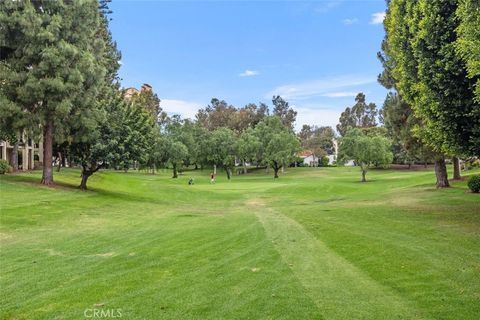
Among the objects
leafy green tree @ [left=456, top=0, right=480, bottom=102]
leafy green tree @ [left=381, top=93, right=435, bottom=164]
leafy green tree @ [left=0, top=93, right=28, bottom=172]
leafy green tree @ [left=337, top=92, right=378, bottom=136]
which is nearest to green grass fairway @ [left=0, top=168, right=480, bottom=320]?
leafy green tree @ [left=456, top=0, right=480, bottom=102]

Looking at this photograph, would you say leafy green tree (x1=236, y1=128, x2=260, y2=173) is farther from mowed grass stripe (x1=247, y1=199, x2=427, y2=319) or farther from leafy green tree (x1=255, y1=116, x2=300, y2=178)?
mowed grass stripe (x1=247, y1=199, x2=427, y2=319)

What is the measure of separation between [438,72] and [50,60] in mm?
20639

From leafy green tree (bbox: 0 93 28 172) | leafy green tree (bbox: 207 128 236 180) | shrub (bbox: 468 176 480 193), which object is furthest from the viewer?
leafy green tree (bbox: 207 128 236 180)

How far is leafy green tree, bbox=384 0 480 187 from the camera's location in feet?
42.7

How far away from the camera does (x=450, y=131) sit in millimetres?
14539

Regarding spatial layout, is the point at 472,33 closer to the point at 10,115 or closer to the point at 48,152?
the point at 10,115

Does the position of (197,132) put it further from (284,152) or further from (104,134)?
(104,134)

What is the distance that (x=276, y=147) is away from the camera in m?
68.6

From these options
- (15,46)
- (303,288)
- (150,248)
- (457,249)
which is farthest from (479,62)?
(15,46)

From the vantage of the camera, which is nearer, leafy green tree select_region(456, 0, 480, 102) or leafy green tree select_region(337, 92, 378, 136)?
leafy green tree select_region(456, 0, 480, 102)

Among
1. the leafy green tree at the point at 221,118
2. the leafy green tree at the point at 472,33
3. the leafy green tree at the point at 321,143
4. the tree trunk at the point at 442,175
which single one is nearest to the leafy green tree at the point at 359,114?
the leafy green tree at the point at 321,143

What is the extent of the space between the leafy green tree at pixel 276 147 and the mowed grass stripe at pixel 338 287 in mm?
56453

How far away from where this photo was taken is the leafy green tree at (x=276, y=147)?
67875 mm

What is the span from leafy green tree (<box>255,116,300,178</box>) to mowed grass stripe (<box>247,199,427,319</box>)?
185ft
